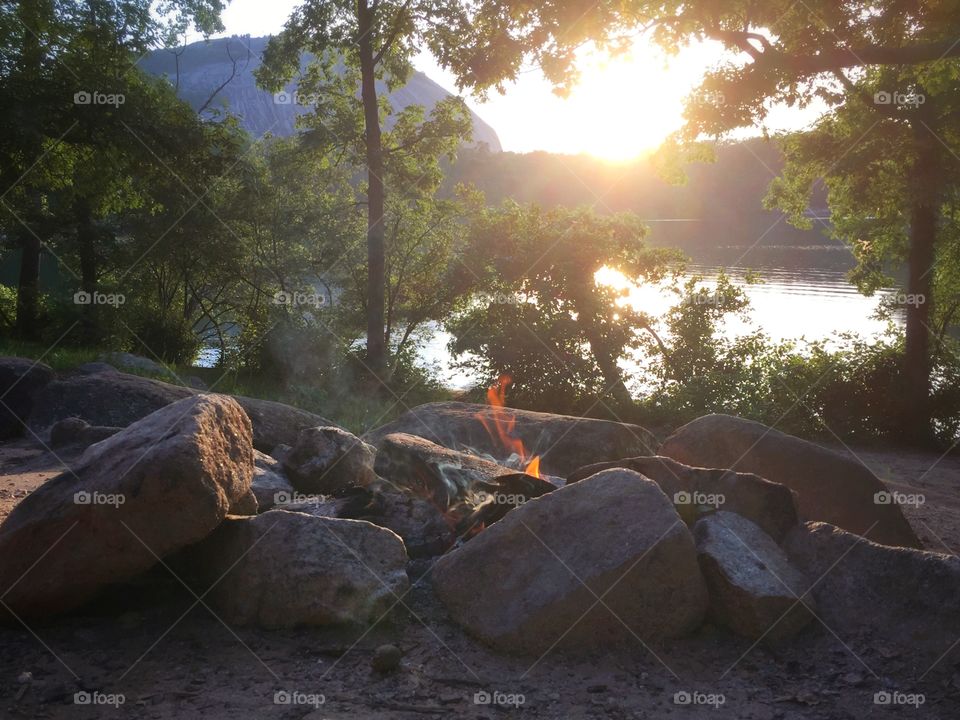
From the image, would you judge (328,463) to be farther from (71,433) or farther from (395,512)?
(71,433)

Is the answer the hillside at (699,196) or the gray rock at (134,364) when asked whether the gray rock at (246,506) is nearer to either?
the gray rock at (134,364)

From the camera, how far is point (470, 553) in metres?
6.27

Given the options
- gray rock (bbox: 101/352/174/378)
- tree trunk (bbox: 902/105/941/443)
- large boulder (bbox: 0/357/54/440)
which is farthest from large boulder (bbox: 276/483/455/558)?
tree trunk (bbox: 902/105/941/443)

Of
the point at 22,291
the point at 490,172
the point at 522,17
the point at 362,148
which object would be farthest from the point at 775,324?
the point at 22,291

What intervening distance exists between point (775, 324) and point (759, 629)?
2948 centimetres

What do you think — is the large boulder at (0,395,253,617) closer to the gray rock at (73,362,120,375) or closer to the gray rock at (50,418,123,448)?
the gray rock at (50,418,123,448)

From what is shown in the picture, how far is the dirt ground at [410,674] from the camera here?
4945 mm

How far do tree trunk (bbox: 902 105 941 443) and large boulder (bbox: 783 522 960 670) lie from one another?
11.3m

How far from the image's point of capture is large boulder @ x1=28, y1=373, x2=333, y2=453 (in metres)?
11.1

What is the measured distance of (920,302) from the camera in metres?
16.2

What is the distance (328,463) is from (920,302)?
1318cm

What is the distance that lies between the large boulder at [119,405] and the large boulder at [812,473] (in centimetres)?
542

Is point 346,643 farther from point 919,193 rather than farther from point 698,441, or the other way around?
point 919,193

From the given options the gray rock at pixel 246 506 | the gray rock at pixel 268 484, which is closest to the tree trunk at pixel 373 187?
the gray rock at pixel 268 484
